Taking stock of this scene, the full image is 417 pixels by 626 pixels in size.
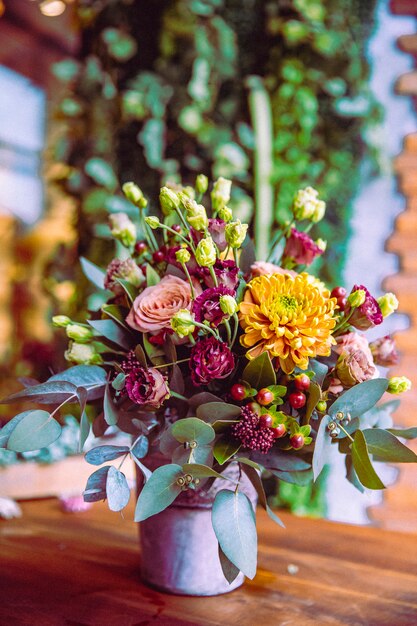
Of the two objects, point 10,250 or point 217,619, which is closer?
point 217,619

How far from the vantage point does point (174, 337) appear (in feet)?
2.37

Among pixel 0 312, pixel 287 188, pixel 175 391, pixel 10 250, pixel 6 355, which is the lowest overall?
pixel 6 355

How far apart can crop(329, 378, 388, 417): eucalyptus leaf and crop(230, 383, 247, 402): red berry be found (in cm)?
10

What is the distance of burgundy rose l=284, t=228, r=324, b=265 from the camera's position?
2.67ft

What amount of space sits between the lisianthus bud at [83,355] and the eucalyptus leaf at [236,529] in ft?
0.79

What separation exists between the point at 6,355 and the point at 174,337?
2768 mm

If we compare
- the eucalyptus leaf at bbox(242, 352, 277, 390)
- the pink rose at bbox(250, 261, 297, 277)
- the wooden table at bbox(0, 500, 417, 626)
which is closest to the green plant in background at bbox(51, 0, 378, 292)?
the wooden table at bbox(0, 500, 417, 626)

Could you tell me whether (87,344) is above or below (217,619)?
above

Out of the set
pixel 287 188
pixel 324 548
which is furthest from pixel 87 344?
pixel 287 188

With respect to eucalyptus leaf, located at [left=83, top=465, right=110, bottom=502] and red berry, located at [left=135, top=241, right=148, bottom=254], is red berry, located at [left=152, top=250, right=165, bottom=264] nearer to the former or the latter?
red berry, located at [left=135, top=241, right=148, bottom=254]

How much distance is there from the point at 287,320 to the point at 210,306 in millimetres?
89

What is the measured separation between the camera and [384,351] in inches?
32.6

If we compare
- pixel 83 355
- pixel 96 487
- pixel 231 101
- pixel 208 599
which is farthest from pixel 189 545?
pixel 231 101

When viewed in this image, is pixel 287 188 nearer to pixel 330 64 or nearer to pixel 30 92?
pixel 330 64
